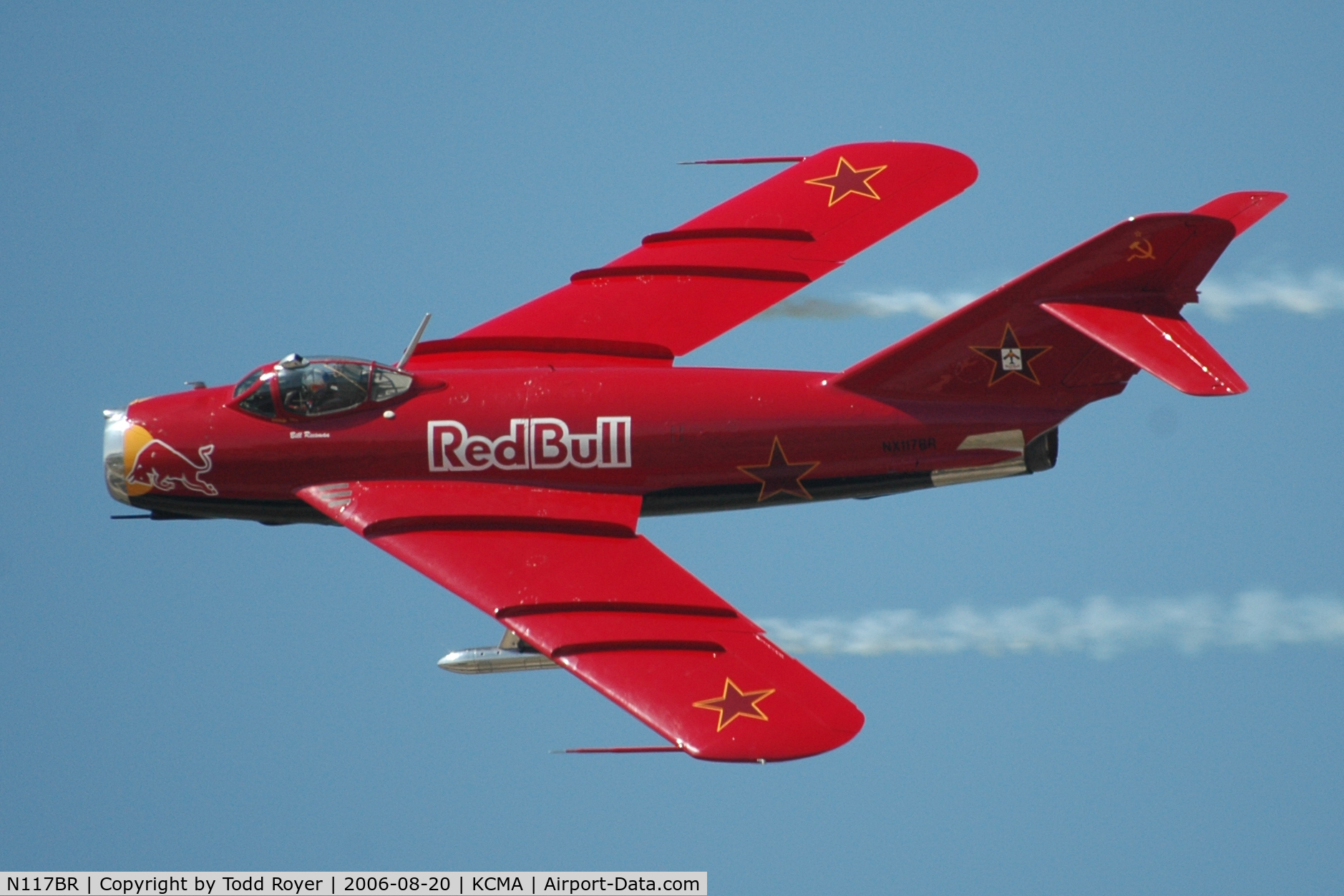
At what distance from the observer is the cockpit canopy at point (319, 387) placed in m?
31.8

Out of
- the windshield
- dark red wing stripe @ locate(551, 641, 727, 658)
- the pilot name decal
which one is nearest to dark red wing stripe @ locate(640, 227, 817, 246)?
the pilot name decal

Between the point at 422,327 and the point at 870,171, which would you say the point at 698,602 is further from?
the point at 870,171

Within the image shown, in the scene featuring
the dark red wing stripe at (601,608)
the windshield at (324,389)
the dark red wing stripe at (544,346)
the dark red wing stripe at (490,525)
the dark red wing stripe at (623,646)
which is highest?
the dark red wing stripe at (544,346)

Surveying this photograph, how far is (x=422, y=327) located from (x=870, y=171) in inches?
316

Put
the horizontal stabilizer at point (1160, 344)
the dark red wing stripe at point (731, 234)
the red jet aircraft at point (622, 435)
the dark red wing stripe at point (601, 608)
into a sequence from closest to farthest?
the horizontal stabilizer at point (1160, 344) < the dark red wing stripe at point (601, 608) < the red jet aircraft at point (622, 435) < the dark red wing stripe at point (731, 234)

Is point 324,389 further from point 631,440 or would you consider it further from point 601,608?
point 601,608

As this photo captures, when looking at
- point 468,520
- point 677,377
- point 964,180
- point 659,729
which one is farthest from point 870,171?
point 659,729

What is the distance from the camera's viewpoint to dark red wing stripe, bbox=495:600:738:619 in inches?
1163

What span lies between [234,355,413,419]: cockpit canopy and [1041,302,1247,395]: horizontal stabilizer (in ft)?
28.6

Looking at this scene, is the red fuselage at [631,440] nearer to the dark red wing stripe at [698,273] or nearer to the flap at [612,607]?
the flap at [612,607]

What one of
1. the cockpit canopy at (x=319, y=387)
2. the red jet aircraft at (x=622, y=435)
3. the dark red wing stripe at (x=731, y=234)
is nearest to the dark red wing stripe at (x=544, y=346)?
the red jet aircraft at (x=622, y=435)

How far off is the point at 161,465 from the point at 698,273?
8.24 meters

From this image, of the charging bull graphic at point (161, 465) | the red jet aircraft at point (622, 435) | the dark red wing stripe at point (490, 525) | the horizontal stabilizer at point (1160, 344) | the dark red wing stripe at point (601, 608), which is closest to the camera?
the horizontal stabilizer at point (1160, 344)

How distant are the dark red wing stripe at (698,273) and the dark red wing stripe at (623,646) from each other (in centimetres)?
759
